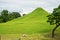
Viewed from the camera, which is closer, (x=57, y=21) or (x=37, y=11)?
(x=57, y=21)

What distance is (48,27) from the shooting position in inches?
2009

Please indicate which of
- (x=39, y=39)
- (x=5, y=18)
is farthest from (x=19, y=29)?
(x=5, y=18)

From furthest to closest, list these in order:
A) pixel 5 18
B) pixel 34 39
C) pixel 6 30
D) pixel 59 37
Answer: pixel 5 18 → pixel 6 30 → pixel 59 37 → pixel 34 39

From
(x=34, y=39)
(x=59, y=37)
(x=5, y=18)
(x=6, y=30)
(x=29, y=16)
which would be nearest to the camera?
(x=34, y=39)

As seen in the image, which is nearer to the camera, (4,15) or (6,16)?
(6,16)

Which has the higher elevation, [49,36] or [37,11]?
[37,11]

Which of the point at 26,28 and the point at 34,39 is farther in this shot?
the point at 26,28

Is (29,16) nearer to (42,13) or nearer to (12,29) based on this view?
(42,13)

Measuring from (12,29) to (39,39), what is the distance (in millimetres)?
12326

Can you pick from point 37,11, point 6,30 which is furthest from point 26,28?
point 37,11

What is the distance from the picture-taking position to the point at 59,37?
4175 cm

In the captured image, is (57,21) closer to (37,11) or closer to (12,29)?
(12,29)

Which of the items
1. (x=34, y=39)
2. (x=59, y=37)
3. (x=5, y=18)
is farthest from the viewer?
(x=5, y=18)

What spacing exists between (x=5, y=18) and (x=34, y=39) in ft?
157
